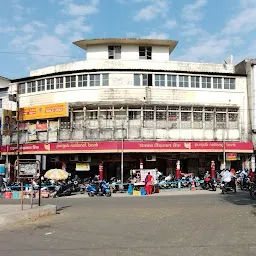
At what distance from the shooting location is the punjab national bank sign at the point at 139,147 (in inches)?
1127

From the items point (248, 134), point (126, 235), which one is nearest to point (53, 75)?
point (248, 134)

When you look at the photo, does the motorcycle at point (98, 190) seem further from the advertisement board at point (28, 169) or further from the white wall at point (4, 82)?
the white wall at point (4, 82)

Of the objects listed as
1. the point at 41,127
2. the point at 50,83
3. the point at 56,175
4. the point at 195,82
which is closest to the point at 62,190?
the point at 56,175

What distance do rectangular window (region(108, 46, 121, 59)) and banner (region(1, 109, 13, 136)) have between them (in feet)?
33.0

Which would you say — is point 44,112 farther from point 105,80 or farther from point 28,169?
point 28,169

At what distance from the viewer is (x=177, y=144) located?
95.7ft

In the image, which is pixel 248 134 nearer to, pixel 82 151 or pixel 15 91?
pixel 82 151

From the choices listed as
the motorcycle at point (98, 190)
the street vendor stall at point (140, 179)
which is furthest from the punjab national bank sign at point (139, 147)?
the motorcycle at point (98, 190)

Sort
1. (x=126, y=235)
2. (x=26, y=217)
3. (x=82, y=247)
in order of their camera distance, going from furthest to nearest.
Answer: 1. (x=26, y=217)
2. (x=126, y=235)
3. (x=82, y=247)

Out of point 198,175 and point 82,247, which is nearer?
point 82,247

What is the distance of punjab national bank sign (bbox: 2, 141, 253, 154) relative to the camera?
93.9 feet

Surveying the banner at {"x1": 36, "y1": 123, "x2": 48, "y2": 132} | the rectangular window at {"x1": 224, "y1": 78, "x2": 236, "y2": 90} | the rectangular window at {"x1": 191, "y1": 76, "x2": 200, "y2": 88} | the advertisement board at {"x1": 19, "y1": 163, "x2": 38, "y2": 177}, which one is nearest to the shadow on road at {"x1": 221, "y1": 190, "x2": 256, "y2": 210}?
the advertisement board at {"x1": 19, "y1": 163, "x2": 38, "y2": 177}

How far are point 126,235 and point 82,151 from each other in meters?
20.0

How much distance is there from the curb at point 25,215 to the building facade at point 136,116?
50.8 feet
